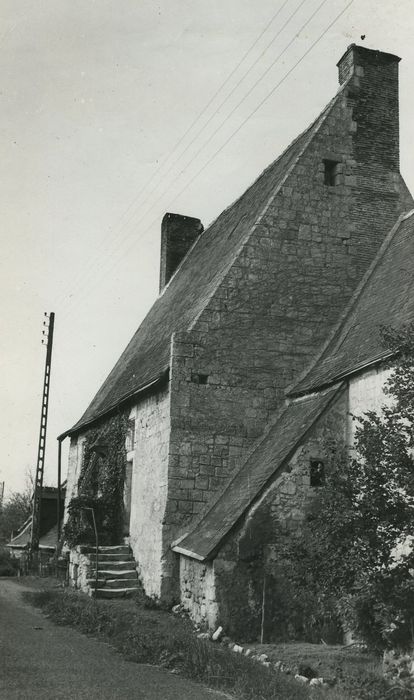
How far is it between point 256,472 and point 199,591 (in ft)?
6.71

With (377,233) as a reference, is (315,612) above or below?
below

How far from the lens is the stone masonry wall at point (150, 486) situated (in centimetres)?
1320

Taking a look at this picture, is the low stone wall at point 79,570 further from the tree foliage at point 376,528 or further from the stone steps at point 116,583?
the tree foliage at point 376,528

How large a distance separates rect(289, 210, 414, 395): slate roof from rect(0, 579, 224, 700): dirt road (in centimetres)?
507

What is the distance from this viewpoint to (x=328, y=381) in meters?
11.9

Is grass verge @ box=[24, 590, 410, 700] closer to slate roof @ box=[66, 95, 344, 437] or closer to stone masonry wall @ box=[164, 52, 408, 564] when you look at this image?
stone masonry wall @ box=[164, 52, 408, 564]

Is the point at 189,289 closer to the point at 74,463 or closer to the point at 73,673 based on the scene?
the point at 74,463

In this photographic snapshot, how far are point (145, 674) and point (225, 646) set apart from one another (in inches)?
89.6

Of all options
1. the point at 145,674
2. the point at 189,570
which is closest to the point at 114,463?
the point at 189,570

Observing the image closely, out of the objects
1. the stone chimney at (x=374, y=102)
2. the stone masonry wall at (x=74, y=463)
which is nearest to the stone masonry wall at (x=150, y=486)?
the stone masonry wall at (x=74, y=463)

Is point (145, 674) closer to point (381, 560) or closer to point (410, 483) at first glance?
point (381, 560)

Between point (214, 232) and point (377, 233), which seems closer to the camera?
point (377, 233)

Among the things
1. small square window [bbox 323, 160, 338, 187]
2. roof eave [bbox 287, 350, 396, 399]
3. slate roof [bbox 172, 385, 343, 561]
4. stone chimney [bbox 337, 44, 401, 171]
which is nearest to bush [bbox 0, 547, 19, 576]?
slate roof [bbox 172, 385, 343, 561]

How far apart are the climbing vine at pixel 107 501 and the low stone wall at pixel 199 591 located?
4250 millimetres
